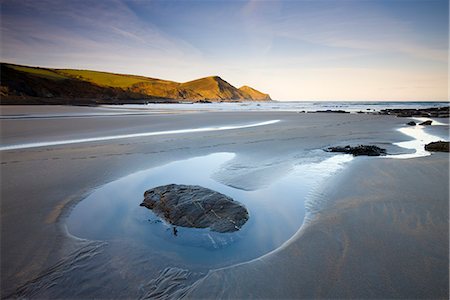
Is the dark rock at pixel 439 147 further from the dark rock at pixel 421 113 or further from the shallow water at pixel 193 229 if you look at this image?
the dark rock at pixel 421 113

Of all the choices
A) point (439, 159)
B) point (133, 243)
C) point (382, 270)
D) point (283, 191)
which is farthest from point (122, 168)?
point (439, 159)

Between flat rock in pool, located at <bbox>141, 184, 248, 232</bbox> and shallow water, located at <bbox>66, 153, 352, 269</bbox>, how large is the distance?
11 cm

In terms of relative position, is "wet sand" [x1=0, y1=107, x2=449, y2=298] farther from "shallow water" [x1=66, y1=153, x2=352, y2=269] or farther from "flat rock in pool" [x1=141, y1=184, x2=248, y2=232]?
"flat rock in pool" [x1=141, y1=184, x2=248, y2=232]

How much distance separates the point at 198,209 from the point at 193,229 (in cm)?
35

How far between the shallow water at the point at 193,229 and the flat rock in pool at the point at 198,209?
0.11 metres

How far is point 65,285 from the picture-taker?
238 cm

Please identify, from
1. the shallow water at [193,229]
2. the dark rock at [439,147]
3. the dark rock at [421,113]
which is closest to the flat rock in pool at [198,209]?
the shallow water at [193,229]

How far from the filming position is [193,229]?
3396 mm

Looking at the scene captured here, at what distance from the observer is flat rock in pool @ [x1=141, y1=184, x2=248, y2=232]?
3.47 metres

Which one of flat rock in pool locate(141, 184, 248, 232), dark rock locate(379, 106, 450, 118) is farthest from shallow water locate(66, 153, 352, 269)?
dark rock locate(379, 106, 450, 118)

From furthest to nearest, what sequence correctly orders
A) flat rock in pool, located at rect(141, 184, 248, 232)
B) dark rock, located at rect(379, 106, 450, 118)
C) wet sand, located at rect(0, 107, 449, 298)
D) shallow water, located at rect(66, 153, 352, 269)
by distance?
dark rock, located at rect(379, 106, 450, 118) < flat rock in pool, located at rect(141, 184, 248, 232) < shallow water, located at rect(66, 153, 352, 269) < wet sand, located at rect(0, 107, 449, 298)

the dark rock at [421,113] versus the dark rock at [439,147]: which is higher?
the dark rock at [421,113]

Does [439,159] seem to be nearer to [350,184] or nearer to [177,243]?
[350,184]

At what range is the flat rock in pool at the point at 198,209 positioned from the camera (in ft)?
11.4
